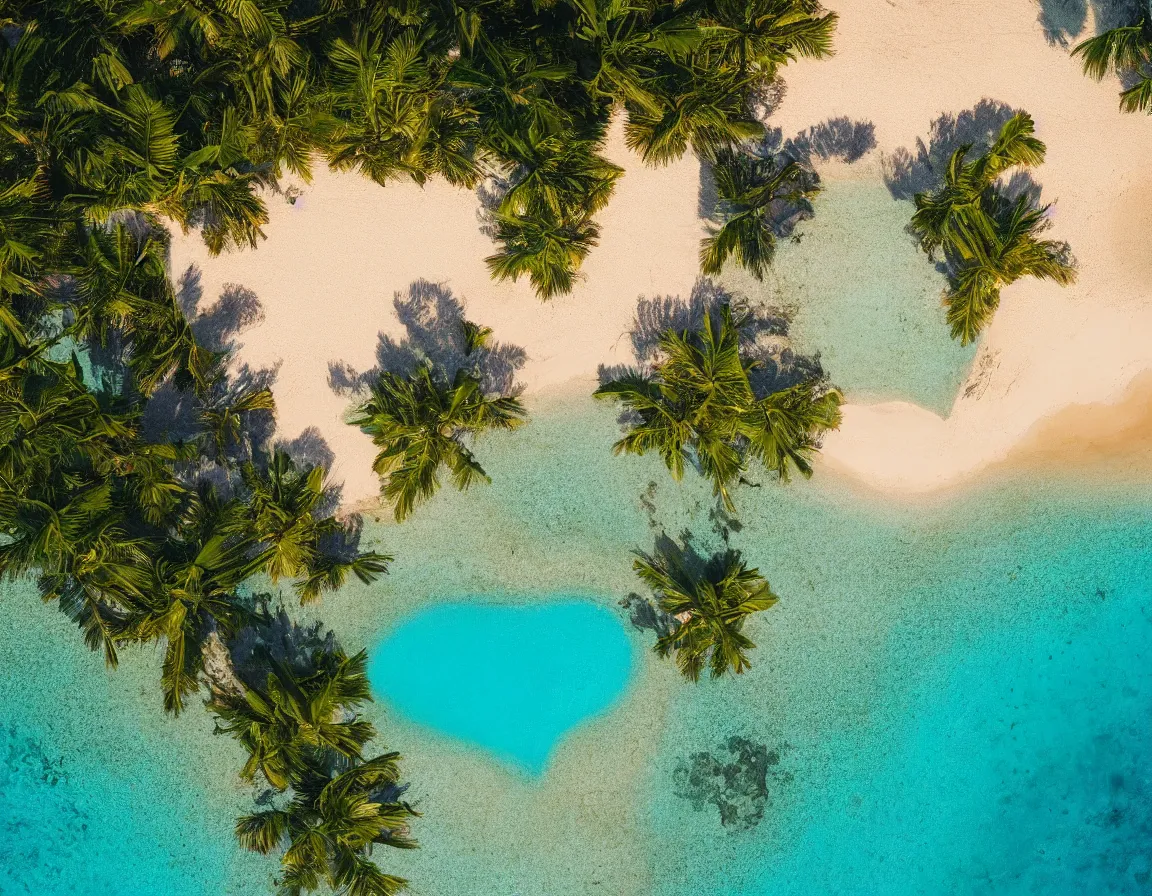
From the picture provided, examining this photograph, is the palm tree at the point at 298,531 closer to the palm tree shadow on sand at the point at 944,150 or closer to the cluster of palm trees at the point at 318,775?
the cluster of palm trees at the point at 318,775

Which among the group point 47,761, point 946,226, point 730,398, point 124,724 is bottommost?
point 47,761

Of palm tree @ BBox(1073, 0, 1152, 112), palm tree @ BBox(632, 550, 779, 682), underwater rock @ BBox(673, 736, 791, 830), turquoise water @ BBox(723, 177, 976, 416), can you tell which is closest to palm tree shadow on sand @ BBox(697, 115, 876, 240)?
turquoise water @ BBox(723, 177, 976, 416)

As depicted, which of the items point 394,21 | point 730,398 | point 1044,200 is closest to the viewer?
point 394,21

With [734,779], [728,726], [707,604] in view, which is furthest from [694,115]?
[734,779]

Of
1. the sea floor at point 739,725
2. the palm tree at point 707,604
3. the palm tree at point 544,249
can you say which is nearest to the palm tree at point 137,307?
the sea floor at point 739,725

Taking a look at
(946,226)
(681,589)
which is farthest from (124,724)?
(946,226)

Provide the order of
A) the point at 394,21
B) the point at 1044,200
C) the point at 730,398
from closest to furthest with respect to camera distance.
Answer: the point at 394,21 → the point at 730,398 → the point at 1044,200

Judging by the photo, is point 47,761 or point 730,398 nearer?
point 730,398

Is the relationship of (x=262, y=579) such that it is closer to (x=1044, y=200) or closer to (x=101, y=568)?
(x=101, y=568)
